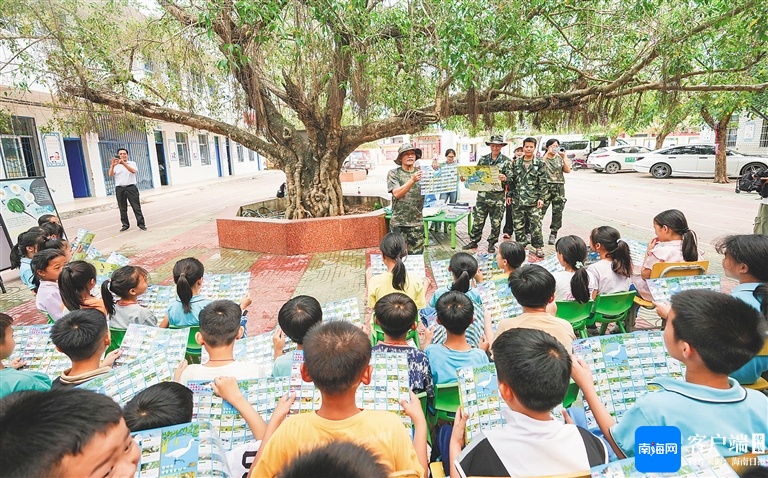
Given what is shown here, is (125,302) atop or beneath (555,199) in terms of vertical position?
beneath

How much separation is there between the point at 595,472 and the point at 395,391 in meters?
0.80

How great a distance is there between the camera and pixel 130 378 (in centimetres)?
175

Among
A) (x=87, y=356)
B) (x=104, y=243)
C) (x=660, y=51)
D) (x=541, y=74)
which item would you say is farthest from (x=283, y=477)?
(x=104, y=243)

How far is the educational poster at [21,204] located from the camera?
5.86 m

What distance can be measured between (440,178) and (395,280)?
4177 millimetres

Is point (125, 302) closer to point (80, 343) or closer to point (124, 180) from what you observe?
point (80, 343)

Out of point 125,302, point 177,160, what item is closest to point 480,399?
point 125,302

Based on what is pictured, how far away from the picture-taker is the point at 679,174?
17.3 m

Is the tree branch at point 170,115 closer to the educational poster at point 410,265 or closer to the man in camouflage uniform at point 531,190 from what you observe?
the man in camouflage uniform at point 531,190

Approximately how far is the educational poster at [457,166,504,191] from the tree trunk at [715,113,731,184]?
40.6 feet

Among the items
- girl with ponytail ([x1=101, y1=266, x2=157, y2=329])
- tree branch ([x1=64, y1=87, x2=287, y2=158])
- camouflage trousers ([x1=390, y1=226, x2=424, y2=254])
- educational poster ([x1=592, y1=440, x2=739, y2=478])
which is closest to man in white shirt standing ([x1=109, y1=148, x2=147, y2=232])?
tree branch ([x1=64, y1=87, x2=287, y2=158])

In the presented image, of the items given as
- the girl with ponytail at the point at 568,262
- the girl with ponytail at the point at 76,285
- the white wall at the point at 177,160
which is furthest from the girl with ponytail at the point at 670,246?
the white wall at the point at 177,160

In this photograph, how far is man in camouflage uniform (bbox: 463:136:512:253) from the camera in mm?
6348

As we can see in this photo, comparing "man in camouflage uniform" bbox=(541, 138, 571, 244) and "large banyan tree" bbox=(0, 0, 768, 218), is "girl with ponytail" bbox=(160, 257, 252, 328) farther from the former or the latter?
"man in camouflage uniform" bbox=(541, 138, 571, 244)
